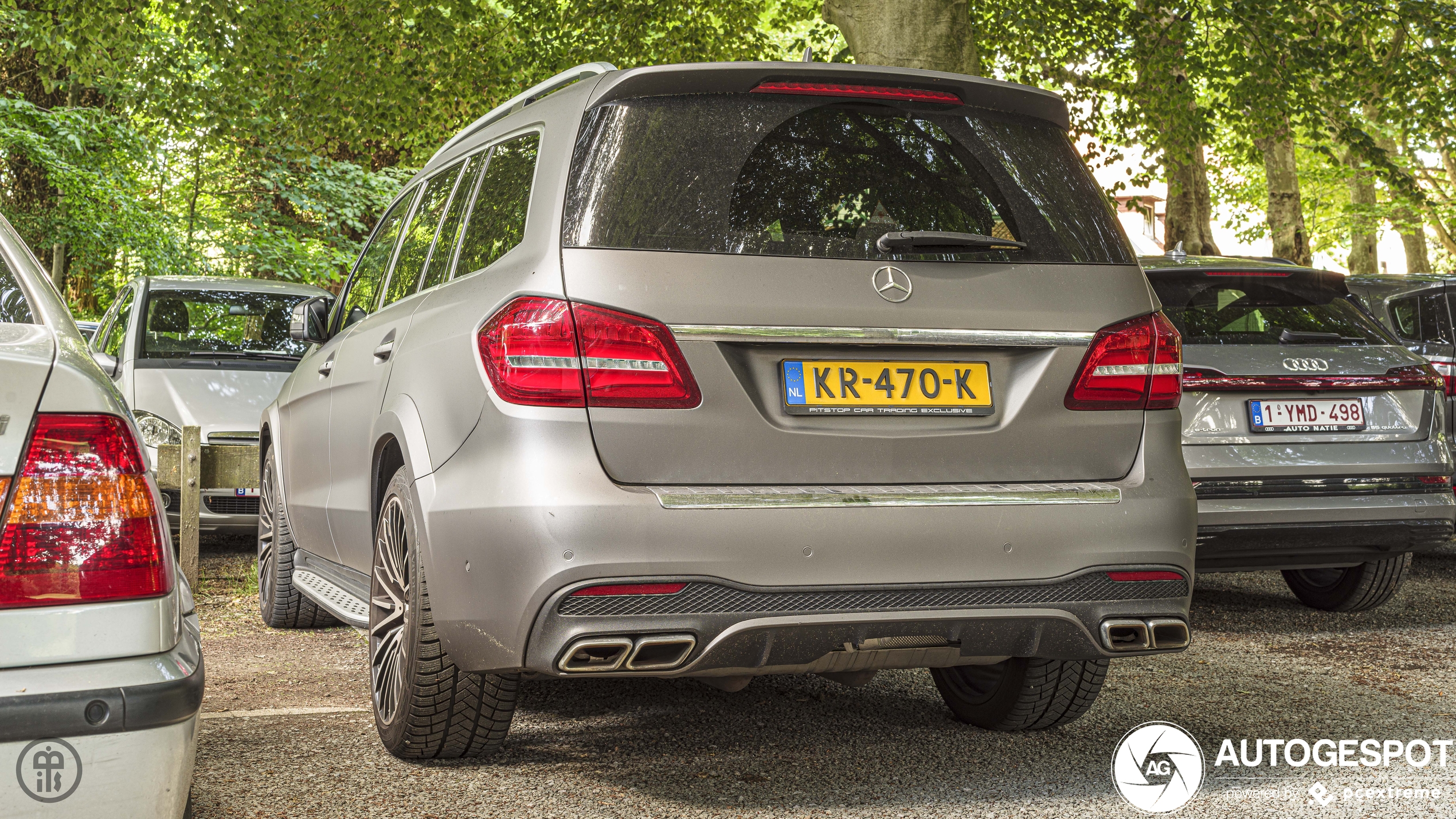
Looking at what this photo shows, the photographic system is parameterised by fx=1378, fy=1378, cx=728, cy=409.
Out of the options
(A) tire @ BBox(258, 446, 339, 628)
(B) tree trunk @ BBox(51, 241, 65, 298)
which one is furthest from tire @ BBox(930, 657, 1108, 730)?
(B) tree trunk @ BBox(51, 241, 65, 298)

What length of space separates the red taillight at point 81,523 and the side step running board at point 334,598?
6.69 feet

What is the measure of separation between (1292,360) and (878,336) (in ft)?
11.5

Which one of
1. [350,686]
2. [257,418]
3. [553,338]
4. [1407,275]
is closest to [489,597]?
[553,338]

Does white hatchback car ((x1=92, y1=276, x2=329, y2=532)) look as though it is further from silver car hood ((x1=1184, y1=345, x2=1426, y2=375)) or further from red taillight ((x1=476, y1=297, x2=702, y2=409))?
red taillight ((x1=476, y1=297, x2=702, y2=409))

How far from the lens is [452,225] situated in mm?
4391

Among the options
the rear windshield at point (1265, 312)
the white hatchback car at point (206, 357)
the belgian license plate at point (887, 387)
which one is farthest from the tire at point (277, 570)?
the rear windshield at point (1265, 312)

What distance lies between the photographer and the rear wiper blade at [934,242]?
347 cm

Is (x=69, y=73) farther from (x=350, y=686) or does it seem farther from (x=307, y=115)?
(x=350, y=686)

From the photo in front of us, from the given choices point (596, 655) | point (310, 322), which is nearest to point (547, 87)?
point (596, 655)

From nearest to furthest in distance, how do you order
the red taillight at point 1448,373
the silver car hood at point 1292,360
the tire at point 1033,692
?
1. the tire at point 1033,692
2. the silver car hood at point 1292,360
3. the red taillight at point 1448,373

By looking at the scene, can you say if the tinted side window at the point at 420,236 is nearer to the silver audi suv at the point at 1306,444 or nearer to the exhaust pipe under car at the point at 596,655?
the exhaust pipe under car at the point at 596,655

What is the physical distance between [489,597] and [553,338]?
64 cm

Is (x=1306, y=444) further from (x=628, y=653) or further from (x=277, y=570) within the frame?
(x=277, y=570)

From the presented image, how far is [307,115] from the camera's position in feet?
53.6
